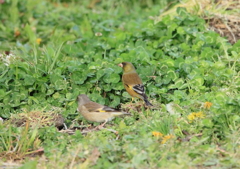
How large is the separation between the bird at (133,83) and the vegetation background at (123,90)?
145 millimetres

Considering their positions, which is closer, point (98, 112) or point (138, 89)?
point (98, 112)

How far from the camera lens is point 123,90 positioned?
696cm

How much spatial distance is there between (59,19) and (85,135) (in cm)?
566

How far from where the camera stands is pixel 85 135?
5789 millimetres

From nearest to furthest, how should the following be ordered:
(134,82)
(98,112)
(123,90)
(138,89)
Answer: (98,112), (138,89), (134,82), (123,90)

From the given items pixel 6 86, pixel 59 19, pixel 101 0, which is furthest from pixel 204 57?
pixel 101 0

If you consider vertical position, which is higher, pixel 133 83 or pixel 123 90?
pixel 133 83

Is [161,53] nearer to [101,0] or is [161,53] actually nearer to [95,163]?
[95,163]

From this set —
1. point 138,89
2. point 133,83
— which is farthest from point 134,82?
point 138,89

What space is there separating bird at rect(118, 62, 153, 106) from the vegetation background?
0.15 meters

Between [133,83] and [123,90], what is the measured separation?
456 millimetres

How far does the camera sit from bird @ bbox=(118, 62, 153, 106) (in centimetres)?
642

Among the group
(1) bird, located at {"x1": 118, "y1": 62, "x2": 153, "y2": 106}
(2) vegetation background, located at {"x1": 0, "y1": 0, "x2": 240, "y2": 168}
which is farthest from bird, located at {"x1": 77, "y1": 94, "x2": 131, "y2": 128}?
(1) bird, located at {"x1": 118, "y1": 62, "x2": 153, "y2": 106}

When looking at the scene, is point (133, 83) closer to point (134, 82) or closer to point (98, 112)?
point (134, 82)
